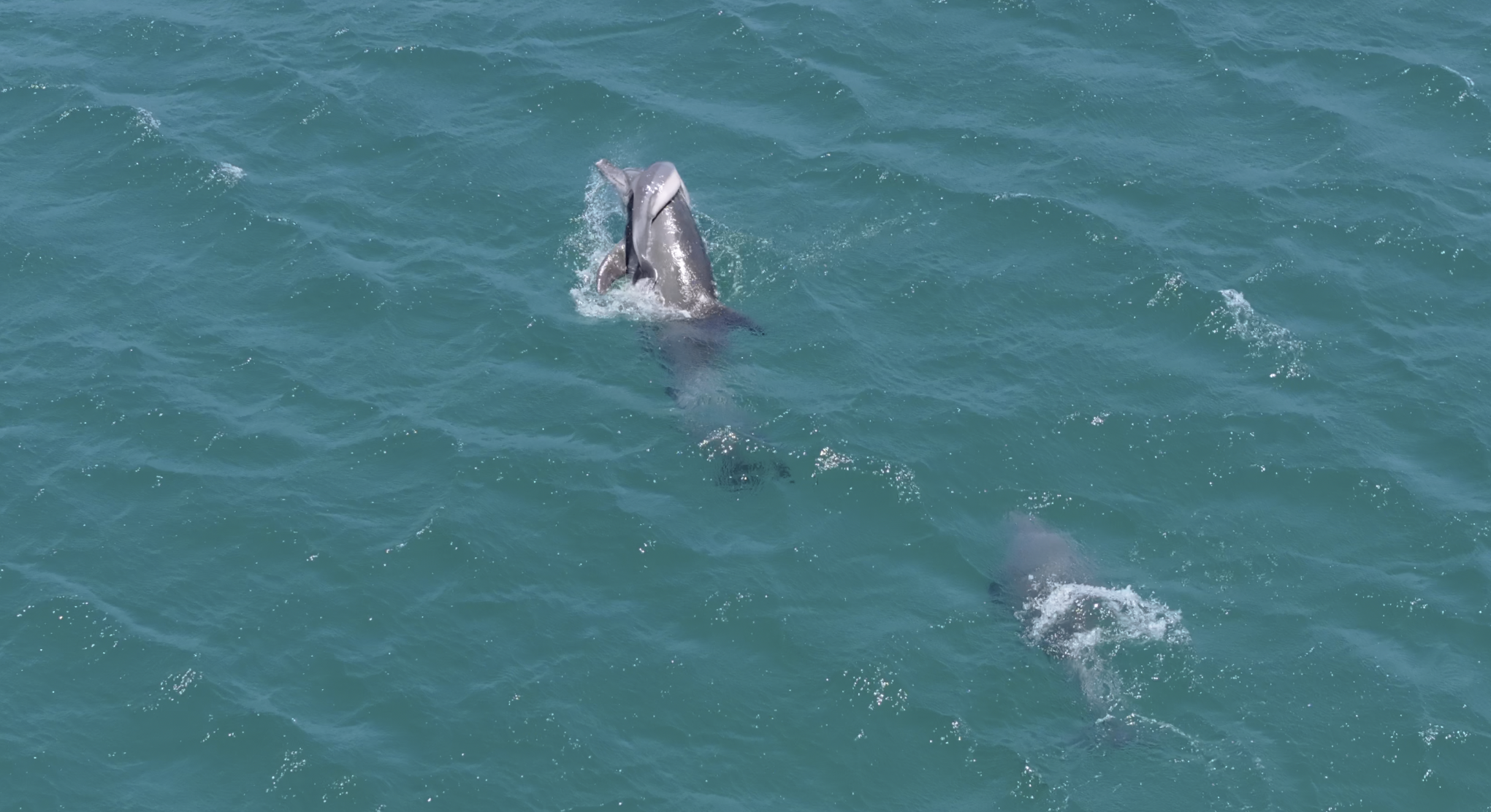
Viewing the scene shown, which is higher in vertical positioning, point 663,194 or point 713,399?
point 663,194

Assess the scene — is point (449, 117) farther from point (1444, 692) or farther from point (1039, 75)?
point (1444, 692)

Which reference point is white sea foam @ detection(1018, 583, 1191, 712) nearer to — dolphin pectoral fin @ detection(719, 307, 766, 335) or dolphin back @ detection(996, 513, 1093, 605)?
dolphin back @ detection(996, 513, 1093, 605)

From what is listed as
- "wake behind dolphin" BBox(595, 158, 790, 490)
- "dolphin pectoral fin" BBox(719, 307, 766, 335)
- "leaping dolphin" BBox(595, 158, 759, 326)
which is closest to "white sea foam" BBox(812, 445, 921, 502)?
"wake behind dolphin" BBox(595, 158, 790, 490)

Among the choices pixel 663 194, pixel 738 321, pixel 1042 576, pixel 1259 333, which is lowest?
pixel 1042 576

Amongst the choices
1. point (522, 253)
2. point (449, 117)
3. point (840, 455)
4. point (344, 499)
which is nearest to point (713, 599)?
point (840, 455)

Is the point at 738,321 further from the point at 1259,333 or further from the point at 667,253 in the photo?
the point at 1259,333

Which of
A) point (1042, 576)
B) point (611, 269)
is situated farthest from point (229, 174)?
point (1042, 576)

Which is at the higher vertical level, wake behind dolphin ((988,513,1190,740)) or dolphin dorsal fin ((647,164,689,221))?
dolphin dorsal fin ((647,164,689,221))
